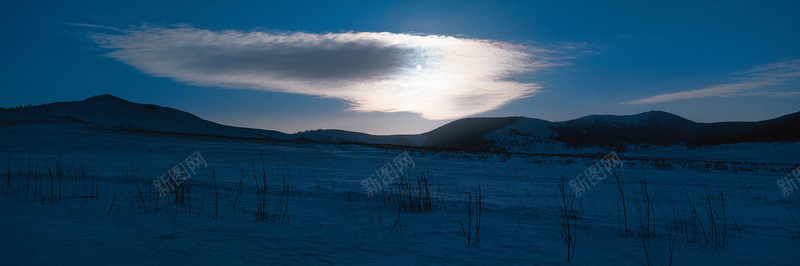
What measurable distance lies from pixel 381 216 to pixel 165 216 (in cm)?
308

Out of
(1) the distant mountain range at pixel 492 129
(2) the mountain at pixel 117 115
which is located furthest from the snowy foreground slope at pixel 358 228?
(2) the mountain at pixel 117 115

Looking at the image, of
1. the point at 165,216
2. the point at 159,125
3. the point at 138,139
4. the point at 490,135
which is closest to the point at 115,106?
the point at 159,125

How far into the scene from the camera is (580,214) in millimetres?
6832

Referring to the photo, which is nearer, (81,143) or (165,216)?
(165,216)

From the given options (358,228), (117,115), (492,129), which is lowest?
(358,228)

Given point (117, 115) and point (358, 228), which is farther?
point (117, 115)

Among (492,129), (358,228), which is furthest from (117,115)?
(492,129)

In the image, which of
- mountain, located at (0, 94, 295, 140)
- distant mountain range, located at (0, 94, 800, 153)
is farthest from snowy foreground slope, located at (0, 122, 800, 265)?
mountain, located at (0, 94, 295, 140)

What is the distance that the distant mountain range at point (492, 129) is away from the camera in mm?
45500

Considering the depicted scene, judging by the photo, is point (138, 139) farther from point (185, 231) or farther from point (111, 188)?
point (185, 231)

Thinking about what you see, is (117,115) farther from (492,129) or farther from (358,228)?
(492,129)

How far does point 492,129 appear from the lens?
9600 centimetres

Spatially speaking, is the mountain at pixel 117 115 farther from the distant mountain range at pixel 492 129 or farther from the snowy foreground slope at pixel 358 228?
the snowy foreground slope at pixel 358 228

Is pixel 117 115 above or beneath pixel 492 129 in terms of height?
beneath
